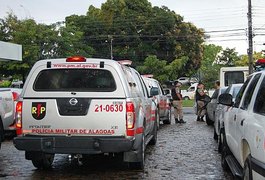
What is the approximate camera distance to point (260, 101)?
4.73 m

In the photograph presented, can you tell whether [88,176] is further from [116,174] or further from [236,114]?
[236,114]

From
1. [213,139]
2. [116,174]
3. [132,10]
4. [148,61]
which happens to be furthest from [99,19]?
[116,174]

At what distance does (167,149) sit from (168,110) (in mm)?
7105

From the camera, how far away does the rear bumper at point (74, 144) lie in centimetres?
652

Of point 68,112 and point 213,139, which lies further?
point 213,139

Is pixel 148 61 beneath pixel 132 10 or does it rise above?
beneath

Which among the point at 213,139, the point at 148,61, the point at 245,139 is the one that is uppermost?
the point at 148,61

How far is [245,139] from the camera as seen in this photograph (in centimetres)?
484

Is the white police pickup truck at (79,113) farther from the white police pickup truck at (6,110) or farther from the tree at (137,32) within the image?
the tree at (137,32)

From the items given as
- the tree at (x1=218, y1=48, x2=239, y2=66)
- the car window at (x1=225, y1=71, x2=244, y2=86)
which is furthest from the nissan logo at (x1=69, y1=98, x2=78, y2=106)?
the tree at (x1=218, y1=48, x2=239, y2=66)

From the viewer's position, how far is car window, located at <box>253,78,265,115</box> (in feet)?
14.9

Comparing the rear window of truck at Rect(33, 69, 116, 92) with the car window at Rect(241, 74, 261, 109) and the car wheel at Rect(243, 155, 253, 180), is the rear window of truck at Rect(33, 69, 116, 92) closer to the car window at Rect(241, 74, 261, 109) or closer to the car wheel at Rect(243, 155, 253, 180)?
the car window at Rect(241, 74, 261, 109)

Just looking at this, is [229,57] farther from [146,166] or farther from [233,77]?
[146,166]

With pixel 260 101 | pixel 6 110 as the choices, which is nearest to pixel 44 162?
pixel 6 110
